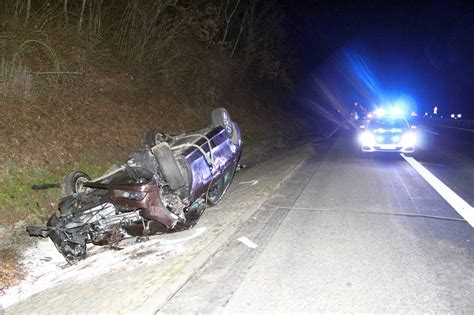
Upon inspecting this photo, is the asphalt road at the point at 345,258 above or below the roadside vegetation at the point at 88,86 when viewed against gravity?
below

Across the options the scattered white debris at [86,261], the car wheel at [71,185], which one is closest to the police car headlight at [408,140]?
the scattered white debris at [86,261]

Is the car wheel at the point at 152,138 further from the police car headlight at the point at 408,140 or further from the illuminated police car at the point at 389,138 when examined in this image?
the police car headlight at the point at 408,140

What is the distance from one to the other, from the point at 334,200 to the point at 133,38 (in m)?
10.3

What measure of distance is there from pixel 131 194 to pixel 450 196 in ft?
20.8

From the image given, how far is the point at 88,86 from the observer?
40.7 feet

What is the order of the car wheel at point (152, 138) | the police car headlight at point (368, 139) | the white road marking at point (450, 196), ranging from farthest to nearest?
the police car headlight at point (368, 139)
the car wheel at point (152, 138)
the white road marking at point (450, 196)

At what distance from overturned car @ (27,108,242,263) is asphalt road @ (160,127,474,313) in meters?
0.99

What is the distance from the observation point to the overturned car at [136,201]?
5.68 m

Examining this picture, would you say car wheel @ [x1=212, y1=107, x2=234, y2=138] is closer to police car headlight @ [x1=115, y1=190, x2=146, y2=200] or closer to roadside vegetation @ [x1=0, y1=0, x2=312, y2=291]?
roadside vegetation @ [x1=0, y1=0, x2=312, y2=291]

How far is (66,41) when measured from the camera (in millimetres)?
11516

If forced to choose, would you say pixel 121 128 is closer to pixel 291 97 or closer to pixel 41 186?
pixel 41 186

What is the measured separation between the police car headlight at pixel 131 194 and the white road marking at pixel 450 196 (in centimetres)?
495

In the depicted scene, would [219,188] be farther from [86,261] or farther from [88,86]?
[88,86]

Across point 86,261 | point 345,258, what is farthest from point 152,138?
point 345,258
